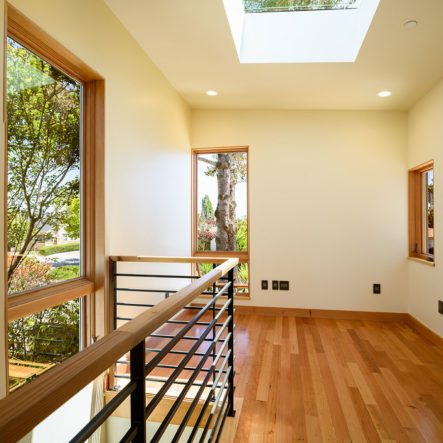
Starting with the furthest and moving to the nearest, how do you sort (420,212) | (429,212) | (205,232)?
(205,232)
(420,212)
(429,212)

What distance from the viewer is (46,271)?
1.92m

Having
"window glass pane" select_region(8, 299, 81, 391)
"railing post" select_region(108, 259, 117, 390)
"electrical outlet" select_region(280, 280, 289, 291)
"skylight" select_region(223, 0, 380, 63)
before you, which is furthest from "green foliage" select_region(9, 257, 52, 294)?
"electrical outlet" select_region(280, 280, 289, 291)

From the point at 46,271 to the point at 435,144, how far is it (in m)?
3.55

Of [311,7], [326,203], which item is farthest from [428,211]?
[311,7]

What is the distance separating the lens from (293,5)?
2.90m

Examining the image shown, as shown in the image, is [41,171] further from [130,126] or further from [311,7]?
[311,7]

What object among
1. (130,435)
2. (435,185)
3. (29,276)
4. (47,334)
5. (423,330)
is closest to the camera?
(130,435)

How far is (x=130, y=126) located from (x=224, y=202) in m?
2.00

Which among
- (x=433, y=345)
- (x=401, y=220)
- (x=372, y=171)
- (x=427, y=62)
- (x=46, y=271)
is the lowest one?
(x=433, y=345)

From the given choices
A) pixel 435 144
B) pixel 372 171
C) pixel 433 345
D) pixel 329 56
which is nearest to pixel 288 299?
pixel 433 345

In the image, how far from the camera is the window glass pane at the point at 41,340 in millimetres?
1692

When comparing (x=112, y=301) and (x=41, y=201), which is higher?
(x=41, y=201)

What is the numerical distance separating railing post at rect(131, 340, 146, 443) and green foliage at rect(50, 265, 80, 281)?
1.46 metres

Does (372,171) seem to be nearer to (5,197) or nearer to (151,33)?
(151,33)
